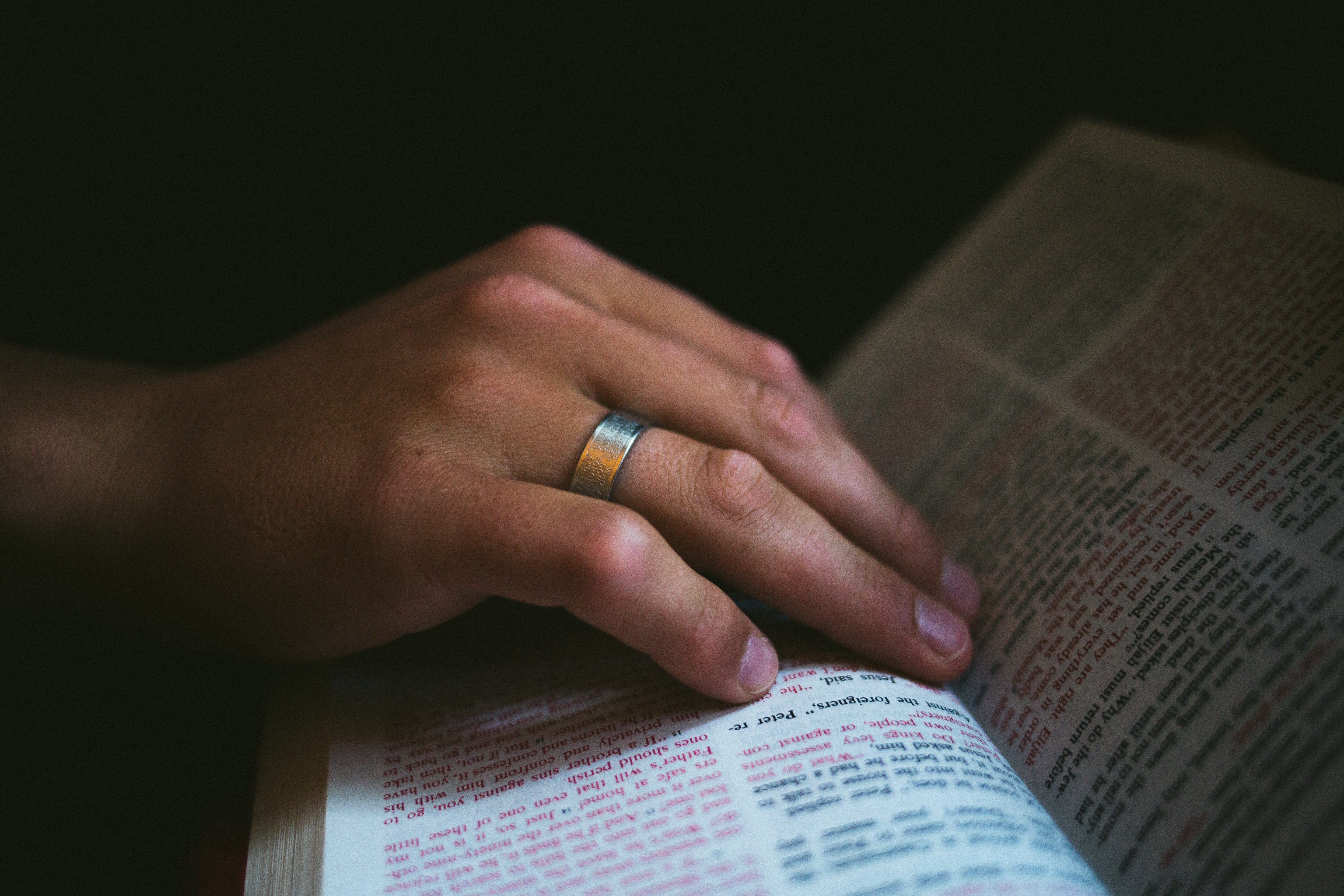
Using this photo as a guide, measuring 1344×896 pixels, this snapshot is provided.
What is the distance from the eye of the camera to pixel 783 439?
69 cm

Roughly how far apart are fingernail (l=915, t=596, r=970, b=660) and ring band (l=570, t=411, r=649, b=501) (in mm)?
280

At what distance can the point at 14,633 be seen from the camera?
2.36ft

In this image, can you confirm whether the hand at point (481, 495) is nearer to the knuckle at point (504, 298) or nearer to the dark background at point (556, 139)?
the knuckle at point (504, 298)

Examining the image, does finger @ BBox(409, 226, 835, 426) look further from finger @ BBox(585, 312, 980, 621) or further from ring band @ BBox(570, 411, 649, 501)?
ring band @ BBox(570, 411, 649, 501)

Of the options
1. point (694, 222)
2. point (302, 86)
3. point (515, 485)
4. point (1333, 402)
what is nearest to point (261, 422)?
point (515, 485)

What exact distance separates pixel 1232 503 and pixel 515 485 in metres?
0.56

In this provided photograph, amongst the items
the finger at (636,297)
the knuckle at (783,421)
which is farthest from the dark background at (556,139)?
the knuckle at (783,421)

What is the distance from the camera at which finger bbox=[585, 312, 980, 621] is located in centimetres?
70

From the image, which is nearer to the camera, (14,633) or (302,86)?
(14,633)

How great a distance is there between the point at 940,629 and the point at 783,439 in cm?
21

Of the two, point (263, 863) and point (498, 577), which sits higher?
point (498, 577)

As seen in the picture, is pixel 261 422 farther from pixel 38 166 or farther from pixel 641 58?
pixel 641 58

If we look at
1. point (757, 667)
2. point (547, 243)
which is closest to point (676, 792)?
point (757, 667)

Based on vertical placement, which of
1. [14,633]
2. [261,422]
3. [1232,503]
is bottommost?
[14,633]
